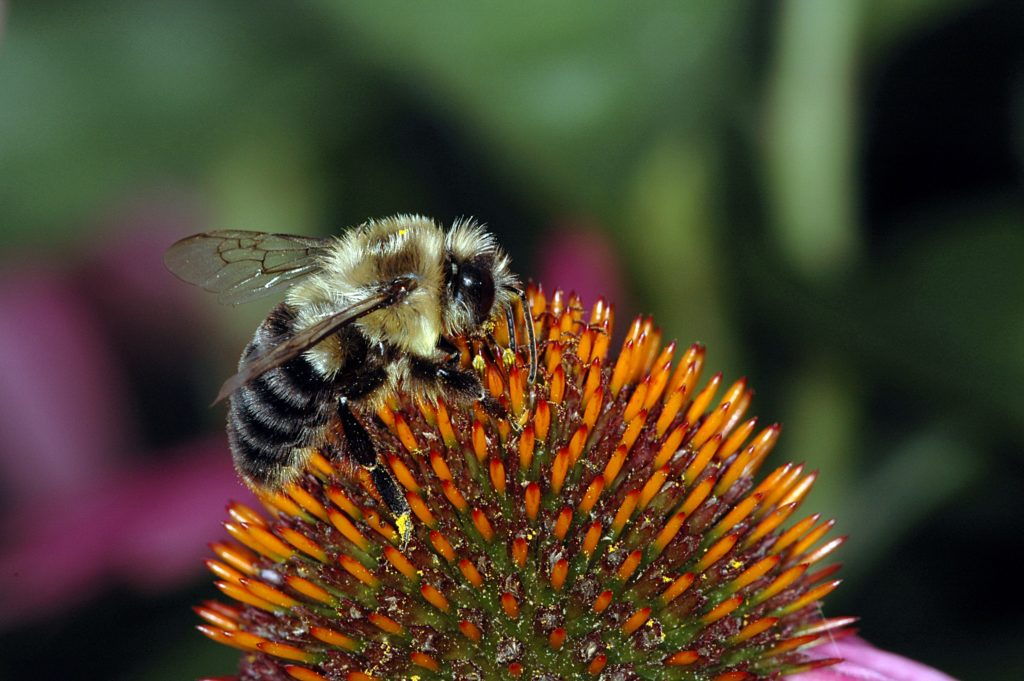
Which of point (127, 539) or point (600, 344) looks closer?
point (600, 344)

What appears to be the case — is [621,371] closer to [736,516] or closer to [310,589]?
[736,516]

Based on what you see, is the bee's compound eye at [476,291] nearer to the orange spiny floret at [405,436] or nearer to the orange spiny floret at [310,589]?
the orange spiny floret at [405,436]

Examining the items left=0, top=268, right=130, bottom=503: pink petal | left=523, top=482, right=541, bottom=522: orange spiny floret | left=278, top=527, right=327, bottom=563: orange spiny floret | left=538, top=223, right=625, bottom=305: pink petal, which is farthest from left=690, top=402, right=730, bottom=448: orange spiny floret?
left=0, top=268, right=130, bottom=503: pink petal

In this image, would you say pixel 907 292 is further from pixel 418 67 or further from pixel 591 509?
pixel 591 509

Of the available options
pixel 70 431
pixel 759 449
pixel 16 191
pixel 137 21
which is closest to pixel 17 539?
pixel 70 431

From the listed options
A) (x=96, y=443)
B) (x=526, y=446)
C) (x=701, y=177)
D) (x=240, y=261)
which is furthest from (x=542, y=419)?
(x=96, y=443)

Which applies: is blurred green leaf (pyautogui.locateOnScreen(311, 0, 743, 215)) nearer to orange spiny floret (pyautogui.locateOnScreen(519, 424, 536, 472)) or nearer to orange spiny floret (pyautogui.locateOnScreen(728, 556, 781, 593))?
orange spiny floret (pyautogui.locateOnScreen(519, 424, 536, 472))

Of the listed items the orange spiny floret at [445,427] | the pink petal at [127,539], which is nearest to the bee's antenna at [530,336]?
the orange spiny floret at [445,427]
